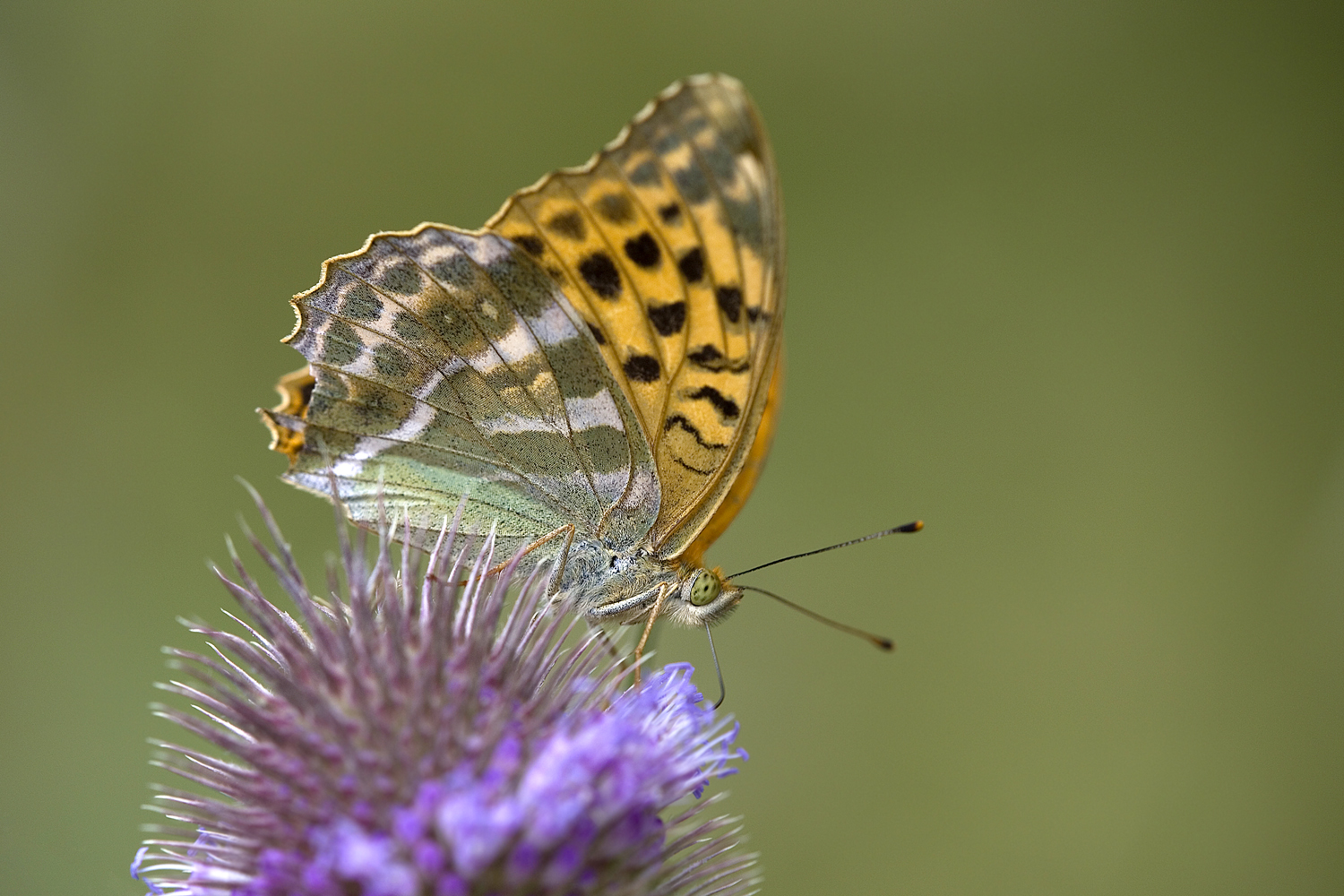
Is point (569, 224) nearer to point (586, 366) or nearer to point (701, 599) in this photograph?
point (586, 366)

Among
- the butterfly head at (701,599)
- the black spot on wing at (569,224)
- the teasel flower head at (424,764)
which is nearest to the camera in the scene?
the teasel flower head at (424,764)

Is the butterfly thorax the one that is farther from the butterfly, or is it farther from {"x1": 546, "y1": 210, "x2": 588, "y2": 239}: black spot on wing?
{"x1": 546, "y1": 210, "x2": 588, "y2": 239}: black spot on wing

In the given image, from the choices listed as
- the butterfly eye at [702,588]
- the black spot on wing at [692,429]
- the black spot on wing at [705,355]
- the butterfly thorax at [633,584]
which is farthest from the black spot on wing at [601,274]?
the butterfly eye at [702,588]

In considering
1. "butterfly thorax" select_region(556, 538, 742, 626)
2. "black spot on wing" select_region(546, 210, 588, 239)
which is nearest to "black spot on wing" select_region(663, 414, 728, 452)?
"butterfly thorax" select_region(556, 538, 742, 626)

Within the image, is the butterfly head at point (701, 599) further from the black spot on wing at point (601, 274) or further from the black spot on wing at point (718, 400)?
the black spot on wing at point (601, 274)

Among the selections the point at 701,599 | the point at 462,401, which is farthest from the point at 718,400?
the point at 462,401

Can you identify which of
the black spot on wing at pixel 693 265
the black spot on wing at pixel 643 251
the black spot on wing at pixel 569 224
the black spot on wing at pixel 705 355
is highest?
the black spot on wing at pixel 569 224
